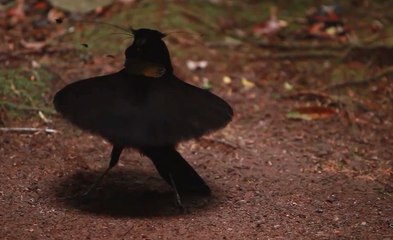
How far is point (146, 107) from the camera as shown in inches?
124

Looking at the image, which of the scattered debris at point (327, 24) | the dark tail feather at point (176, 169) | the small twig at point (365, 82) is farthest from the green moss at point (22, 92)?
the scattered debris at point (327, 24)

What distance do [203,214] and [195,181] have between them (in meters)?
0.26

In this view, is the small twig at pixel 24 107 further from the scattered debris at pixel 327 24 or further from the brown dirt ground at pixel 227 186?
the scattered debris at pixel 327 24

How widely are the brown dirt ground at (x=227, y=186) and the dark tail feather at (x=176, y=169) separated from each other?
2.7 inches

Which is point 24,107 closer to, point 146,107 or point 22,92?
point 22,92

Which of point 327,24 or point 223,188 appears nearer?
point 223,188

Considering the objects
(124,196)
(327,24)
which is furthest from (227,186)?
(327,24)

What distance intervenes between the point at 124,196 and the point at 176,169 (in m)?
0.31

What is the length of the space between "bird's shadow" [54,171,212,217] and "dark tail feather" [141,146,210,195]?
0.05 meters

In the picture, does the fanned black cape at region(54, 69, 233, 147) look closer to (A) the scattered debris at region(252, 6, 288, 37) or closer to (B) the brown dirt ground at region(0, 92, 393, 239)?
(B) the brown dirt ground at region(0, 92, 393, 239)

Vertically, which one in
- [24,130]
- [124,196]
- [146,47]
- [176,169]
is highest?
[146,47]

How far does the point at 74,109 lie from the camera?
10.5 feet

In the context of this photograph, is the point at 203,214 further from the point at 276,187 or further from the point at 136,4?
the point at 136,4

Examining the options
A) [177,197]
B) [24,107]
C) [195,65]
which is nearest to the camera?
[177,197]
